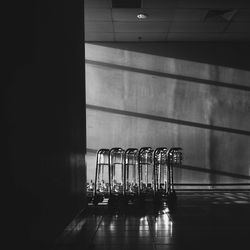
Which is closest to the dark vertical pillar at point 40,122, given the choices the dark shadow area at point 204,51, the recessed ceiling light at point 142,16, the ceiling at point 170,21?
the ceiling at point 170,21

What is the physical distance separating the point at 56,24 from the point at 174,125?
19.5ft

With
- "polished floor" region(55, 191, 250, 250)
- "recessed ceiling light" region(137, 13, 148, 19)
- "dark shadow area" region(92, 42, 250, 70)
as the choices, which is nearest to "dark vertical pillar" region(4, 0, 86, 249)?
"polished floor" region(55, 191, 250, 250)

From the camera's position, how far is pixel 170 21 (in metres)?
7.81

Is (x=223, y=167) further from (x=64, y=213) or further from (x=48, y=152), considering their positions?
(x=48, y=152)

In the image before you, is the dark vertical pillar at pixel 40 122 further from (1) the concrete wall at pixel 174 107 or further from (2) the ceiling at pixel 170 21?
(1) the concrete wall at pixel 174 107

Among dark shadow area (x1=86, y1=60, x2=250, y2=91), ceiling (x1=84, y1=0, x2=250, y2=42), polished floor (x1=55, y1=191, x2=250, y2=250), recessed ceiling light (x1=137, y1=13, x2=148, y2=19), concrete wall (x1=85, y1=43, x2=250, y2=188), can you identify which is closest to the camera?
polished floor (x1=55, y1=191, x2=250, y2=250)

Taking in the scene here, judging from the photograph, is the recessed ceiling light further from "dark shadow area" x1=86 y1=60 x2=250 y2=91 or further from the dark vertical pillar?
the dark vertical pillar

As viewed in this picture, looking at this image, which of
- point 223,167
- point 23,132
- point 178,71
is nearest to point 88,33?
point 178,71

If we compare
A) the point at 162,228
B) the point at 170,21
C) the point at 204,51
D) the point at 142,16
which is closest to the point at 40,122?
the point at 162,228

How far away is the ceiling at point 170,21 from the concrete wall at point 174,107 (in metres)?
0.43

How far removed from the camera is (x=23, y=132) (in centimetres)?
233

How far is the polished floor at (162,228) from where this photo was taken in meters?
3.49

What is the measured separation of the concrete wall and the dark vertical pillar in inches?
175

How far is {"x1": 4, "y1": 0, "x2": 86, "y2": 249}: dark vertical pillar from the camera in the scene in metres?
2.15
